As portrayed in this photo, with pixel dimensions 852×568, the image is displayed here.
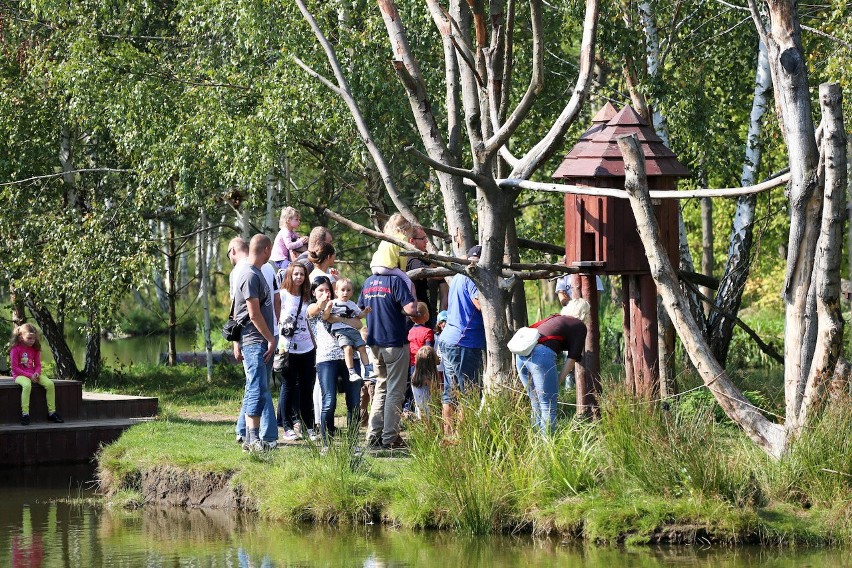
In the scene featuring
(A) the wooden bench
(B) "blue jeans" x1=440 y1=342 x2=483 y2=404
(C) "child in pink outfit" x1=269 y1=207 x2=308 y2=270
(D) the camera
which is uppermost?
(C) "child in pink outfit" x1=269 y1=207 x2=308 y2=270

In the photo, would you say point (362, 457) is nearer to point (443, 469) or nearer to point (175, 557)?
point (443, 469)

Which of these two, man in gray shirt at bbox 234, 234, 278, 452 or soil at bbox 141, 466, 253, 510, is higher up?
man in gray shirt at bbox 234, 234, 278, 452

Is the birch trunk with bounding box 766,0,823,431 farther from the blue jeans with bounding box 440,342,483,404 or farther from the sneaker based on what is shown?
the sneaker

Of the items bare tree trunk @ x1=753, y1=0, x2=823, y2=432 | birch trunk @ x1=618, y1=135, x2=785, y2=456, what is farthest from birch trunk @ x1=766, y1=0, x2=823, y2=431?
birch trunk @ x1=618, y1=135, x2=785, y2=456

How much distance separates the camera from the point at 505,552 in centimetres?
798

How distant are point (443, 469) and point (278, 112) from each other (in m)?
7.74

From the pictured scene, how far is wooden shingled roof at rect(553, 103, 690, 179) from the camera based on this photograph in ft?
34.0

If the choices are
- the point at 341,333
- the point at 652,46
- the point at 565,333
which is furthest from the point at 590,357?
the point at 652,46

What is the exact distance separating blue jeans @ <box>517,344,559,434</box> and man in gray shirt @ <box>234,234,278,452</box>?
210cm

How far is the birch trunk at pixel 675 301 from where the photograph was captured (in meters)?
8.81

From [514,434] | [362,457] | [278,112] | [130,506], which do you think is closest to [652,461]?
[514,434]

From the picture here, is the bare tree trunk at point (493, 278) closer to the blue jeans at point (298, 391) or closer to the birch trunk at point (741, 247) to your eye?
the blue jeans at point (298, 391)

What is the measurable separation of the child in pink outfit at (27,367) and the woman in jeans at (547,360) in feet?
19.5

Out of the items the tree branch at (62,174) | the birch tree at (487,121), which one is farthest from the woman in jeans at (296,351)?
the tree branch at (62,174)
